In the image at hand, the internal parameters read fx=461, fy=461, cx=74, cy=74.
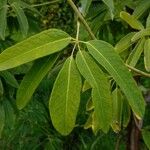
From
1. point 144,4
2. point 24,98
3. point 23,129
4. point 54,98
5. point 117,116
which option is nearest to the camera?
point 54,98

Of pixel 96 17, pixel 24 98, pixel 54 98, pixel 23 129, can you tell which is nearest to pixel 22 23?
pixel 96 17

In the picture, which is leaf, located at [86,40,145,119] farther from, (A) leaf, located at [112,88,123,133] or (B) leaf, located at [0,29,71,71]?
(A) leaf, located at [112,88,123,133]

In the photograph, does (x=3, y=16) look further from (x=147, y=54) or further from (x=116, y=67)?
(x=116, y=67)

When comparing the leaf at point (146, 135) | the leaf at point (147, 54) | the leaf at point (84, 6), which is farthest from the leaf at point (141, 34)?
the leaf at point (146, 135)

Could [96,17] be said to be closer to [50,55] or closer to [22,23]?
[22,23]

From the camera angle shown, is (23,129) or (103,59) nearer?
(103,59)

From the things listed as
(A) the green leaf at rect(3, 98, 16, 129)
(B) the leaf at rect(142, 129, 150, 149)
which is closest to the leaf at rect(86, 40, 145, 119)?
(B) the leaf at rect(142, 129, 150, 149)

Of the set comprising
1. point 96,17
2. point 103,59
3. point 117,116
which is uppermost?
point 103,59
